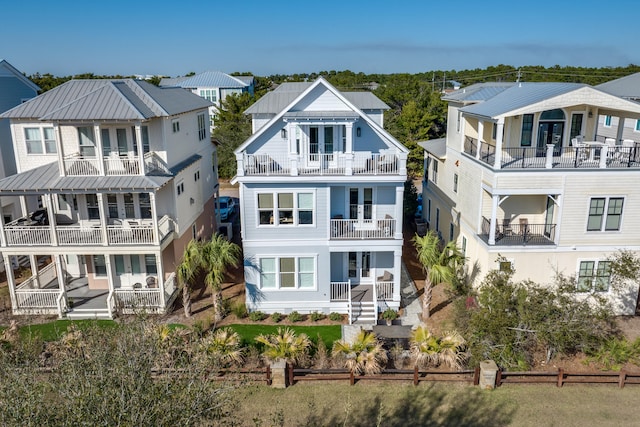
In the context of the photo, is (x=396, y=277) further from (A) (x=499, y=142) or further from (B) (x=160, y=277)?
(B) (x=160, y=277)

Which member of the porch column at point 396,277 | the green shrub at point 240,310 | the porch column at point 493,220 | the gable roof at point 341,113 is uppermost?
the gable roof at point 341,113

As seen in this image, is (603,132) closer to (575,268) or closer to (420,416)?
(575,268)

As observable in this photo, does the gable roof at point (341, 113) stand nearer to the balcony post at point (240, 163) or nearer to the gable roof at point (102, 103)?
the balcony post at point (240, 163)

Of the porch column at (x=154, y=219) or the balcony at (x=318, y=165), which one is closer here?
the balcony at (x=318, y=165)

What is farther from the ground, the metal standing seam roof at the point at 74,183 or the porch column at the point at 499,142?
the porch column at the point at 499,142

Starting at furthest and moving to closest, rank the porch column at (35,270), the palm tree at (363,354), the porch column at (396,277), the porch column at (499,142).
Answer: the porch column at (35,270)
the porch column at (396,277)
the porch column at (499,142)
the palm tree at (363,354)

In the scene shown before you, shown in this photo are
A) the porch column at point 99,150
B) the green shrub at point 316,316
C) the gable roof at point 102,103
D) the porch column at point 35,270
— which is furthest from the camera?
the porch column at point 35,270

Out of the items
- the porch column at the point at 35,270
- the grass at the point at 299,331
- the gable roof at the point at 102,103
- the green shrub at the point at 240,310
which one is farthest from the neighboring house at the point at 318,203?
the porch column at the point at 35,270
